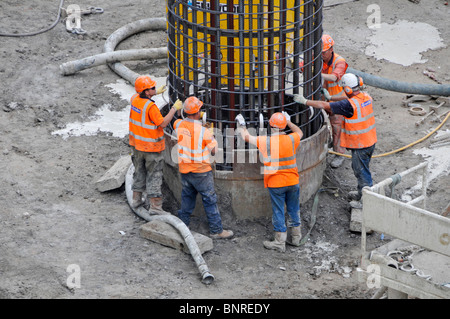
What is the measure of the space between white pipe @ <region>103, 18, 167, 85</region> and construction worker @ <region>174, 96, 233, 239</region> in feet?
13.6

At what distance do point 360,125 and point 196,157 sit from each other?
6.82 ft

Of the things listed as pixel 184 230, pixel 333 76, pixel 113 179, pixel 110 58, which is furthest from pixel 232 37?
pixel 110 58

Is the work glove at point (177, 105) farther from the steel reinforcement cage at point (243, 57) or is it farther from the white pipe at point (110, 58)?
the white pipe at point (110, 58)

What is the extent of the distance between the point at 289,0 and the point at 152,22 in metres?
5.47

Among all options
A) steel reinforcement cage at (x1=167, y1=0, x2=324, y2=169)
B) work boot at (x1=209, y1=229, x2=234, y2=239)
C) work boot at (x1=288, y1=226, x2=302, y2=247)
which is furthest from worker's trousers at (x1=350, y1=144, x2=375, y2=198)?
work boot at (x1=209, y1=229, x2=234, y2=239)

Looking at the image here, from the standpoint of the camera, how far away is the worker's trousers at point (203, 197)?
9070 mm

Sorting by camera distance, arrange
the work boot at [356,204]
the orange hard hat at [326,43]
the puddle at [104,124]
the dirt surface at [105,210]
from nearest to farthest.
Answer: the dirt surface at [105,210] < the work boot at [356,204] < the orange hard hat at [326,43] < the puddle at [104,124]

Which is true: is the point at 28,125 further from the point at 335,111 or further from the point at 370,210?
the point at 370,210

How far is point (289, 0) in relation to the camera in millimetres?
9719

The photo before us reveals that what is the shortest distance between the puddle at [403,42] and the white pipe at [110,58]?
3756mm

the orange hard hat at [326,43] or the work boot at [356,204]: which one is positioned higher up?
the orange hard hat at [326,43]

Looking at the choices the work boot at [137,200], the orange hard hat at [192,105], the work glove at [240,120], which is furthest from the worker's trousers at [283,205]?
the work boot at [137,200]

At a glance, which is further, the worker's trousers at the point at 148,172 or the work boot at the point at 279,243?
the worker's trousers at the point at 148,172

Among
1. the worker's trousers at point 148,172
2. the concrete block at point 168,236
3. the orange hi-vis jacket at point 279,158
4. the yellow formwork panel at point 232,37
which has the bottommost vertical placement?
the concrete block at point 168,236
